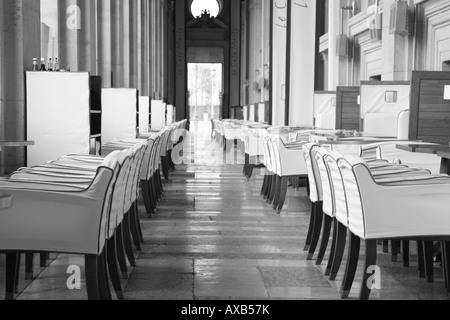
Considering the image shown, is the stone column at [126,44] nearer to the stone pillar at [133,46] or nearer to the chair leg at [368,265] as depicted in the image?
the stone pillar at [133,46]

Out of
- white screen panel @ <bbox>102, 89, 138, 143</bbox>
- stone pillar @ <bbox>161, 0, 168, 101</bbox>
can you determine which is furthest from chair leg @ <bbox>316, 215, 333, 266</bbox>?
stone pillar @ <bbox>161, 0, 168, 101</bbox>

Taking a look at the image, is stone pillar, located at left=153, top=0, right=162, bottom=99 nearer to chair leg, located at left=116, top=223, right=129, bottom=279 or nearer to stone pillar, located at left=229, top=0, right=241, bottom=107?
stone pillar, located at left=229, top=0, right=241, bottom=107

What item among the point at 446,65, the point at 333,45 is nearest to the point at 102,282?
Answer: the point at 446,65

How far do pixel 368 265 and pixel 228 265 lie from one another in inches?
48.9

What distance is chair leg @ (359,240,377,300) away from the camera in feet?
11.0

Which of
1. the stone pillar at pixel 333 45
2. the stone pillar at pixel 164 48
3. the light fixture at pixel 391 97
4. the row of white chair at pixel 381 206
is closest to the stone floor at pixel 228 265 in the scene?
the row of white chair at pixel 381 206

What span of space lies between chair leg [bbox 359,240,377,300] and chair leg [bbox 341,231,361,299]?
175mm

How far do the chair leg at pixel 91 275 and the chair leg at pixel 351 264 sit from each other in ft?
4.38

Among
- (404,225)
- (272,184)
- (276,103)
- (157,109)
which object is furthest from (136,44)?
(404,225)

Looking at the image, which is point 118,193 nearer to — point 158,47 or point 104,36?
point 104,36

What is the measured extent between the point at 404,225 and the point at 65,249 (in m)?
1.55

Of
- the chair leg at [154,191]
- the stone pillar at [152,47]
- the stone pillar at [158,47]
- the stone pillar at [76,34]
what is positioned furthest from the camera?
the stone pillar at [158,47]

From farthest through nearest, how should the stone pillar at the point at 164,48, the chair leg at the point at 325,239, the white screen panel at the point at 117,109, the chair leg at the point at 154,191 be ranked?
1. the stone pillar at the point at 164,48
2. the white screen panel at the point at 117,109
3. the chair leg at the point at 154,191
4. the chair leg at the point at 325,239

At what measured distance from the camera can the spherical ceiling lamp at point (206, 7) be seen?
31188 mm
